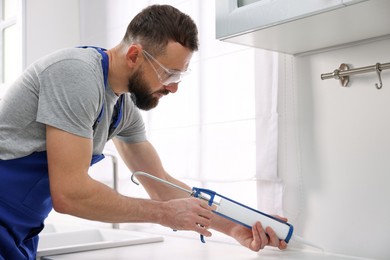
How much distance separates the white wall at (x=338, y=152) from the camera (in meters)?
1.36

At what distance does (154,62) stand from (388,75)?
2.01 ft

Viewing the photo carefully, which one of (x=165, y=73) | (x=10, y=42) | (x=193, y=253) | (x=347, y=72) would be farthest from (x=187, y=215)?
(x=10, y=42)

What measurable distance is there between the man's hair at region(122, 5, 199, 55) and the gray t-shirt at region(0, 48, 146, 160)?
13 cm

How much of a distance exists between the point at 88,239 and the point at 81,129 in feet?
3.39

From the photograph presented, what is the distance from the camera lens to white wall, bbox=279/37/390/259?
136cm

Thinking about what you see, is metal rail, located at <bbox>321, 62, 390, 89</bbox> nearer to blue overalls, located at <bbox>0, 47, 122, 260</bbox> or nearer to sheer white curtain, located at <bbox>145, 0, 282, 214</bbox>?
sheer white curtain, located at <bbox>145, 0, 282, 214</bbox>

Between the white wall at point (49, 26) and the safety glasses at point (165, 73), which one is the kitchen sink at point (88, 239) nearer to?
the safety glasses at point (165, 73)

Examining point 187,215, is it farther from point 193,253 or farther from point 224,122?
point 224,122

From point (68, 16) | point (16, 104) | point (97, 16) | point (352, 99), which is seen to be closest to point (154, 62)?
point (16, 104)

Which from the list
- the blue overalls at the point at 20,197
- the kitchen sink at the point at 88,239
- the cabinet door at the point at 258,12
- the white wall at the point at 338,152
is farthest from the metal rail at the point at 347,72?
the kitchen sink at the point at 88,239

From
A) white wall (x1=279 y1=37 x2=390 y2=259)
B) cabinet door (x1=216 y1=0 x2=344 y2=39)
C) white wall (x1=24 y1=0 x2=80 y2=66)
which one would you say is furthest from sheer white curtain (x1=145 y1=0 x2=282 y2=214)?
white wall (x1=24 y1=0 x2=80 y2=66)

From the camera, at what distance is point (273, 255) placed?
1.47 meters

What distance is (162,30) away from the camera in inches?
53.0

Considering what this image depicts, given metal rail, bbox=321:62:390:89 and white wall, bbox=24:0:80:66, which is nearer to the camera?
metal rail, bbox=321:62:390:89
